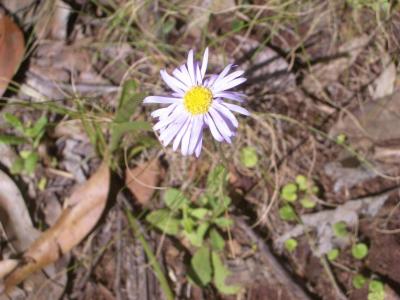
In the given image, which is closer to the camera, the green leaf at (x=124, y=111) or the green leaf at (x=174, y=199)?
the green leaf at (x=124, y=111)

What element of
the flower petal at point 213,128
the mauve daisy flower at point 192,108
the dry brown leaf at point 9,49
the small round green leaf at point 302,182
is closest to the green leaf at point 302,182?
the small round green leaf at point 302,182

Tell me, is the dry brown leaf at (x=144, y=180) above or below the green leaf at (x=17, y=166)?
below

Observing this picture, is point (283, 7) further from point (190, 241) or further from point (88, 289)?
point (88, 289)

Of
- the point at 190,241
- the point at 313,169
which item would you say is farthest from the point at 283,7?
the point at 190,241

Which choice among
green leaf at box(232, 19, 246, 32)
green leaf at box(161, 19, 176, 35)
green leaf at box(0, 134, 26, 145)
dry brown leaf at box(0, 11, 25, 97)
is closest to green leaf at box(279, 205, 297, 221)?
green leaf at box(232, 19, 246, 32)

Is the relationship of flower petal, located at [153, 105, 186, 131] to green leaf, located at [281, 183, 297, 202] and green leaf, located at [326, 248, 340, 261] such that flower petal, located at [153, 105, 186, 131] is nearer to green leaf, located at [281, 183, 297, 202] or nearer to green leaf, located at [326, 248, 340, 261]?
green leaf, located at [281, 183, 297, 202]

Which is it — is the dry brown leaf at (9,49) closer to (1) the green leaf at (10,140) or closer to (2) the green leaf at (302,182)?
(1) the green leaf at (10,140)

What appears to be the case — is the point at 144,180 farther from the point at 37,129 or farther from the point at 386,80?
the point at 386,80
